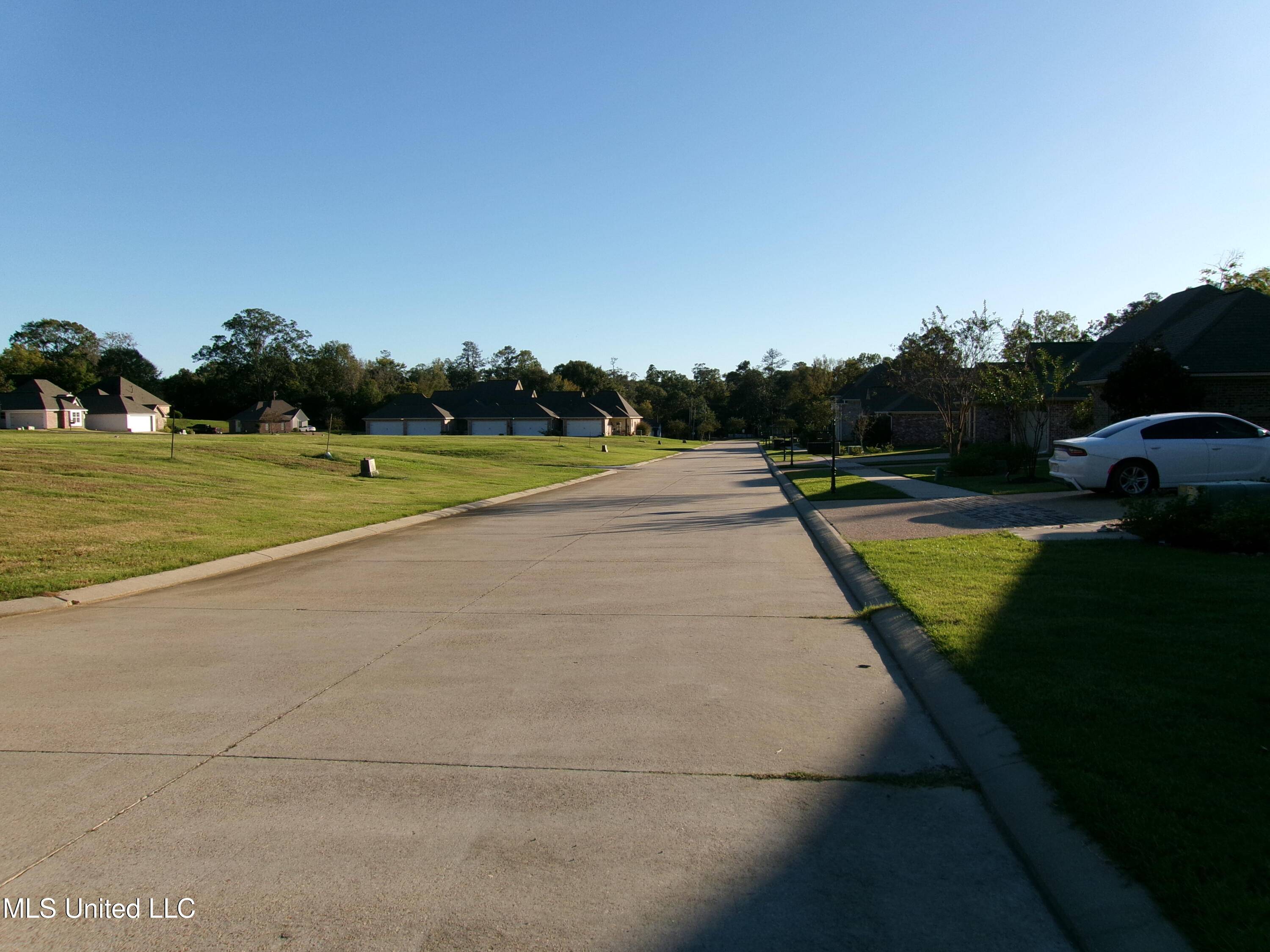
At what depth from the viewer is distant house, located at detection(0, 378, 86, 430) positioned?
78.1 m

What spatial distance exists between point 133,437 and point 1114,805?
45076 millimetres

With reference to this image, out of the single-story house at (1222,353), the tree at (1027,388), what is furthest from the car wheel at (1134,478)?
the single-story house at (1222,353)

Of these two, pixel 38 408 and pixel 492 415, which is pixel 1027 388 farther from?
pixel 38 408

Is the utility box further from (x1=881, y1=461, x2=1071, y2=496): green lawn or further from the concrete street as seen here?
(x1=881, y1=461, x2=1071, y2=496): green lawn

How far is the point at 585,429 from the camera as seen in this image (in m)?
98.1

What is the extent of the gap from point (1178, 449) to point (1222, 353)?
49.9 ft

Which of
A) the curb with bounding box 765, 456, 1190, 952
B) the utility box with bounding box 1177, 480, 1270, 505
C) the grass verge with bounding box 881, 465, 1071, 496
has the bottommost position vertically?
the curb with bounding box 765, 456, 1190, 952

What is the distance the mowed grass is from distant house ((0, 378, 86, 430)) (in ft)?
158

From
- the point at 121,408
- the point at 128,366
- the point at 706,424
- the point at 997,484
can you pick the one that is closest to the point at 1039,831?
the point at 997,484

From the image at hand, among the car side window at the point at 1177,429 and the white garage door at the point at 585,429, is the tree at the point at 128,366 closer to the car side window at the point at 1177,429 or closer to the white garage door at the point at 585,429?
the white garage door at the point at 585,429

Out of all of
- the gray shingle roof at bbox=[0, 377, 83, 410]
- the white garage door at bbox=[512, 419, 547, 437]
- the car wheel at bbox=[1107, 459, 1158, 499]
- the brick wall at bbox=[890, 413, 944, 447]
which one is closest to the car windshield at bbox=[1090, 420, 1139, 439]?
the car wheel at bbox=[1107, 459, 1158, 499]

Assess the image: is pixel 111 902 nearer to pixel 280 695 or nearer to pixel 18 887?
pixel 18 887

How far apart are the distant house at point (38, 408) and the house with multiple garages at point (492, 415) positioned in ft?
93.3

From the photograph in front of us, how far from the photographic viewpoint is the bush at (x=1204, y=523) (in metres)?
9.41
